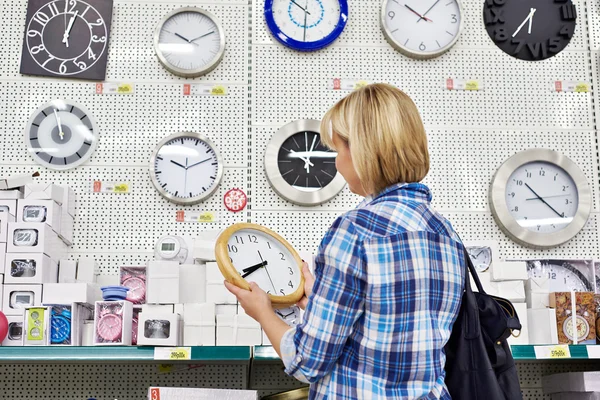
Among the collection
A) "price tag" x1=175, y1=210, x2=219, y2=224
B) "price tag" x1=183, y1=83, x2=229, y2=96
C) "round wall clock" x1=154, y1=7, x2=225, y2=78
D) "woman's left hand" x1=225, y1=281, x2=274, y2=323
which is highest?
"round wall clock" x1=154, y1=7, x2=225, y2=78

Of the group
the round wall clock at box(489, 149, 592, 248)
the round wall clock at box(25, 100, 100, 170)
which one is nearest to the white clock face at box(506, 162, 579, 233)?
the round wall clock at box(489, 149, 592, 248)

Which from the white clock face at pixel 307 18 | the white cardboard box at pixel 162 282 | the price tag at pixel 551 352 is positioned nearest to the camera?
the price tag at pixel 551 352

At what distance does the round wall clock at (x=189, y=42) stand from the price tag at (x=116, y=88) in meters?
0.22

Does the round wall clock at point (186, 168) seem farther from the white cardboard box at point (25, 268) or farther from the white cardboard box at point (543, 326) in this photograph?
the white cardboard box at point (543, 326)

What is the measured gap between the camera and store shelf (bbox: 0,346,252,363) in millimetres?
3119

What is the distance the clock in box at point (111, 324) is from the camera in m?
3.21

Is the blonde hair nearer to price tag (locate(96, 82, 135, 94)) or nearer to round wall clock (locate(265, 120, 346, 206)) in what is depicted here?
round wall clock (locate(265, 120, 346, 206))

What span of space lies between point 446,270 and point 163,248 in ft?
7.19

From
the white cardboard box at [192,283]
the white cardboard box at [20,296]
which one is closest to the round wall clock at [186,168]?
the white cardboard box at [192,283]

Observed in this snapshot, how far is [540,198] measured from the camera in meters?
4.16

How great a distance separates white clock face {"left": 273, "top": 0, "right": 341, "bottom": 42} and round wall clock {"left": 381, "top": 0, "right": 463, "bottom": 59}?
0.93 ft

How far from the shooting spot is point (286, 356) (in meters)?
1.71

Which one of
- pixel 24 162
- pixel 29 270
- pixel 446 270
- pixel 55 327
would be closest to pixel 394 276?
pixel 446 270

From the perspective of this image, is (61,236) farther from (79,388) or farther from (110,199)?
(79,388)
